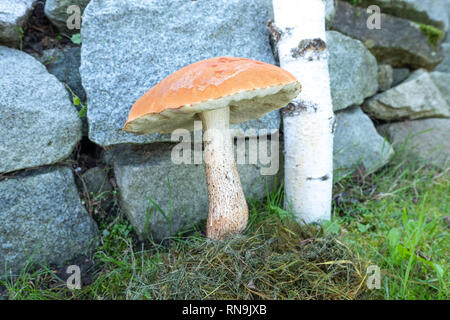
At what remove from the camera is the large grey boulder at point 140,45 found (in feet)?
6.38

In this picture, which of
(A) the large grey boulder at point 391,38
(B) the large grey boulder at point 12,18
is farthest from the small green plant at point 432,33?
(B) the large grey boulder at point 12,18

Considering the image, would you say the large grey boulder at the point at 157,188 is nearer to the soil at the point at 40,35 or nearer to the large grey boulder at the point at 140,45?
the large grey boulder at the point at 140,45

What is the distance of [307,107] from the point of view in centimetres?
207

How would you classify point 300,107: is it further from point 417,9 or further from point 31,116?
point 417,9

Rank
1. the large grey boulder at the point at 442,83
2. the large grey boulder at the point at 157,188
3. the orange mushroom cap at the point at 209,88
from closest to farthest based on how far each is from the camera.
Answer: the orange mushroom cap at the point at 209,88
the large grey boulder at the point at 157,188
the large grey boulder at the point at 442,83

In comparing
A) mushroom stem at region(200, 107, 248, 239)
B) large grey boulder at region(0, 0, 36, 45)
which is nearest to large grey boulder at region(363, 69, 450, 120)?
mushroom stem at region(200, 107, 248, 239)

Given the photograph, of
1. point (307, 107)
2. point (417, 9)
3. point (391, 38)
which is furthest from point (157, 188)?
point (417, 9)

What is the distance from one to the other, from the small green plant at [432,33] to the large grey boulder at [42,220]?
3.51m

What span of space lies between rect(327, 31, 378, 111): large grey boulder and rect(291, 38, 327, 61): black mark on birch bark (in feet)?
1.97

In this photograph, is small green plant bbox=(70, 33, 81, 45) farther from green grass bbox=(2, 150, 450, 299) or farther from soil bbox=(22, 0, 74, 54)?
green grass bbox=(2, 150, 450, 299)

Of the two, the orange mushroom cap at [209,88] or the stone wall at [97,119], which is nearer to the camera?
the orange mushroom cap at [209,88]

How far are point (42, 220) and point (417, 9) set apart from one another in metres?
3.75
